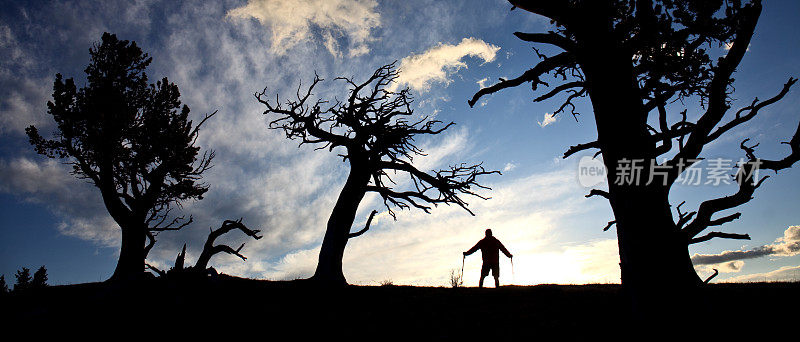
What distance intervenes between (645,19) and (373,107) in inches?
316

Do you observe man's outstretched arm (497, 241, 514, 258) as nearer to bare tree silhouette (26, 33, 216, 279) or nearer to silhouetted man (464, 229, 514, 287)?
silhouetted man (464, 229, 514, 287)

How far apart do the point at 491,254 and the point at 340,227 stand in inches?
200

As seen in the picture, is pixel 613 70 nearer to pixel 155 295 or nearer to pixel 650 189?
pixel 650 189

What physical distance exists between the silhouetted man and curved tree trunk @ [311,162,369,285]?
450 centimetres

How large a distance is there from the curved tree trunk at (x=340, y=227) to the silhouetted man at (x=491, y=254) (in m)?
4.50

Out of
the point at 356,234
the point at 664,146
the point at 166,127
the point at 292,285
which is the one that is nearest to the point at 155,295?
the point at 292,285

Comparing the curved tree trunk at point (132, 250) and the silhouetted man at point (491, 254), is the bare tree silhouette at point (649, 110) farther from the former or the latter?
the curved tree trunk at point (132, 250)

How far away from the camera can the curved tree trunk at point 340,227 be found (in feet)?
36.4


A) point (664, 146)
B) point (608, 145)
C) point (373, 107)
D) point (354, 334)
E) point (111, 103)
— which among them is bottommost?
point (354, 334)

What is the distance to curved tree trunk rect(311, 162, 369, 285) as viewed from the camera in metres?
11.1

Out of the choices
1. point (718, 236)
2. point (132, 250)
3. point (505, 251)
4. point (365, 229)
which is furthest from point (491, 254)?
point (132, 250)

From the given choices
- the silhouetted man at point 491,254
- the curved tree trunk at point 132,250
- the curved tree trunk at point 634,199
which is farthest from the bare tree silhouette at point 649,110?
the curved tree trunk at point 132,250

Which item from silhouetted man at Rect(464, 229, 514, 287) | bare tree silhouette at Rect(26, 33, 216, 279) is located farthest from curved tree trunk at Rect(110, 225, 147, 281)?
silhouetted man at Rect(464, 229, 514, 287)

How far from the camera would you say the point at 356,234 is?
11977 mm
